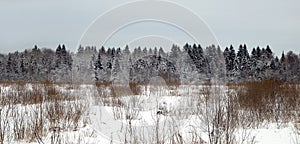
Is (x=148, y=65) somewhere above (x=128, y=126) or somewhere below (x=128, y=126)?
above

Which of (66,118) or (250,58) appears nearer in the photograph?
(66,118)

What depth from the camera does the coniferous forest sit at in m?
13.6

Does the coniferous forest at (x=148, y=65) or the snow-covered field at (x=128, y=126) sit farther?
the coniferous forest at (x=148, y=65)

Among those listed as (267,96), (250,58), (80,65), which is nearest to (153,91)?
(80,65)

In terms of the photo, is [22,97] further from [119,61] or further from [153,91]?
[119,61]

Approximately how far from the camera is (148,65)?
1589 cm

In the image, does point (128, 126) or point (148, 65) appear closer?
point (128, 126)

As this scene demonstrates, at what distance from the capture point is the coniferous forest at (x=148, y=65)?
1357 centimetres

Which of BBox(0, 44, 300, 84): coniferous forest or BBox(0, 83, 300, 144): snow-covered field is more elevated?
BBox(0, 44, 300, 84): coniferous forest

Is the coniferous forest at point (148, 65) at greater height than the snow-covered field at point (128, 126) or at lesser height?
greater

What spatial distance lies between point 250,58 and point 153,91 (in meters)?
35.3

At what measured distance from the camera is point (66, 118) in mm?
6297

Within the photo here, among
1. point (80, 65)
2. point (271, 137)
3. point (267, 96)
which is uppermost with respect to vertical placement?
point (80, 65)

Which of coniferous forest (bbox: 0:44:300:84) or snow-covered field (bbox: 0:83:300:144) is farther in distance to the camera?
coniferous forest (bbox: 0:44:300:84)
